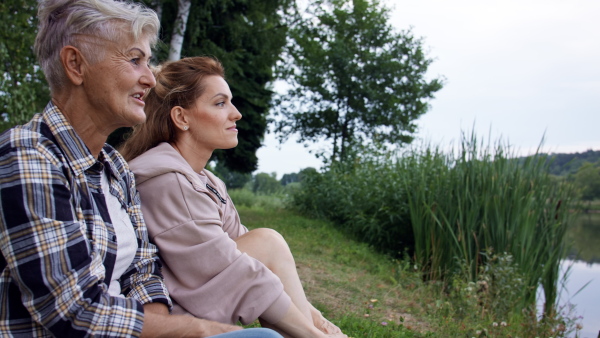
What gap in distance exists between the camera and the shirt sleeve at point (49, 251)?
1.21m

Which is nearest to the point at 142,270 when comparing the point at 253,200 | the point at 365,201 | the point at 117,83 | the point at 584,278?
the point at 117,83

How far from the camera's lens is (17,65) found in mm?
7328

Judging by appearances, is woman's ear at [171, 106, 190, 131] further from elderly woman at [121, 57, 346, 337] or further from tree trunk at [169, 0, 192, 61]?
tree trunk at [169, 0, 192, 61]

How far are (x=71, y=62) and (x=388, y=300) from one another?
408 cm

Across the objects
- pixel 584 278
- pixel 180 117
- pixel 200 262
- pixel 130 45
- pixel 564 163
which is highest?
pixel 564 163

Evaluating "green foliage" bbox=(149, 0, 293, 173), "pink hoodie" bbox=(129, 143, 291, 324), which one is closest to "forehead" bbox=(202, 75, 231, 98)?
"pink hoodie" bbox=(129, 143, 291, 324)

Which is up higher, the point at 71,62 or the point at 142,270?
the point at 71,62

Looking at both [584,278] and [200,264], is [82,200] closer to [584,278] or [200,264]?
[200,264]

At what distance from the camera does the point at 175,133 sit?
88.8 inches

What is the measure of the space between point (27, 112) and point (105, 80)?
6393 millimetres

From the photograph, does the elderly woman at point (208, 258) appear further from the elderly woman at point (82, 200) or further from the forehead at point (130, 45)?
the forehead at point (130, 45)

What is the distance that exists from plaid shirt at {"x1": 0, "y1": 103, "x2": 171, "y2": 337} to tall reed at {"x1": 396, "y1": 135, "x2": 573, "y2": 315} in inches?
188

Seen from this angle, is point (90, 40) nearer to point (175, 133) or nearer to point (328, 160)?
point (175, 133)

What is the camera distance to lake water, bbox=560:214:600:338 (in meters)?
5.86
